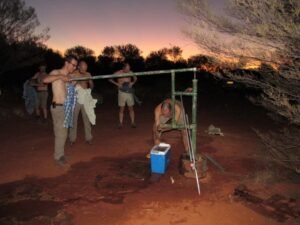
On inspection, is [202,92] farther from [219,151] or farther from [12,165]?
[12,165]

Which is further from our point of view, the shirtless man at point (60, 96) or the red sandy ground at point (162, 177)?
the shirtless man at point (60, 96)

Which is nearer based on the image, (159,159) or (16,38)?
(159,159)

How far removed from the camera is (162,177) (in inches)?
220

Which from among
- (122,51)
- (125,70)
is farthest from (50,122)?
(122,51)

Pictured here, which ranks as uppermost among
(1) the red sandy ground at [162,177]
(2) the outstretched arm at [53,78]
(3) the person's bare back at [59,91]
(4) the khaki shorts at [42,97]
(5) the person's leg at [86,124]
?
(2) the outstretched arm at [53,78]

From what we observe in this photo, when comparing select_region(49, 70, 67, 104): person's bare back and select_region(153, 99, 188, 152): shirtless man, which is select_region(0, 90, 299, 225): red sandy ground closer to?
select_region(153, 99, 188, 152): shirtless man

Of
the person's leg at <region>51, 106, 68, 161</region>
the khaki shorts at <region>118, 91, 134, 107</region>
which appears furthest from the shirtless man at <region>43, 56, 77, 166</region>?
the khaki shorts at <region>118, 91, 134, 107</region>

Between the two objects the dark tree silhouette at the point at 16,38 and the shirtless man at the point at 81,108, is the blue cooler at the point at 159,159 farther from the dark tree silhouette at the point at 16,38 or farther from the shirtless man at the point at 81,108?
the dark tree silhouette at the point at 16,38

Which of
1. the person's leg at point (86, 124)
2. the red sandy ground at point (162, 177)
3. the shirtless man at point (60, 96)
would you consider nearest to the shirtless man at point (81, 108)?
the person's leg at point (86, 124)

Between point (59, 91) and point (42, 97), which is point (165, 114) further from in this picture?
point (42, 97)

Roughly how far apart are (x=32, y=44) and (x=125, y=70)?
7675 mm

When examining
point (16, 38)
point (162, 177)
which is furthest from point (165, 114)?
point (16, 38)

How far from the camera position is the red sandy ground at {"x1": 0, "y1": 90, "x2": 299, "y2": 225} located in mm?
4312

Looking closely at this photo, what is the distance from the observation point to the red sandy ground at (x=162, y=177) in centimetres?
431
